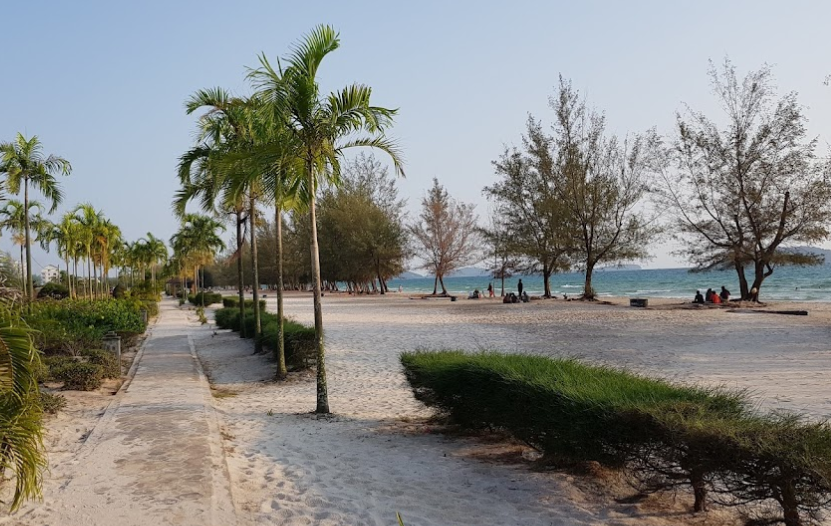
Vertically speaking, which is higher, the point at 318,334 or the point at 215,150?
the point at 215,150

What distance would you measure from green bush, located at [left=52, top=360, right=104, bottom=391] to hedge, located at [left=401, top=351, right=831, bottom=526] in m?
7.38

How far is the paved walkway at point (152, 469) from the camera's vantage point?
495 cm

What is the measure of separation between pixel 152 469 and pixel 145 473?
115 mm

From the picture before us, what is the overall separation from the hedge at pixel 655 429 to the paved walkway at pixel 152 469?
Answer: 2.88 meters

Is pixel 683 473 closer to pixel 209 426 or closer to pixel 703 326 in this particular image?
pixel 209 426

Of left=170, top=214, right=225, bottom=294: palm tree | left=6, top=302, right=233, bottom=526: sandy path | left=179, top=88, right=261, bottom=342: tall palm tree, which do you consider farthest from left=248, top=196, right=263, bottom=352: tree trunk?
left=170, top=214, right=225, bottom=294: palm tree

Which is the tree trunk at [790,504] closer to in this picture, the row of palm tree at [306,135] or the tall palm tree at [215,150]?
the row of palm tree at [306,135]

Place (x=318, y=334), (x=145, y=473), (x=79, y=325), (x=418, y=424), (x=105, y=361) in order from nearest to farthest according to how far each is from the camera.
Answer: (x=145, y=473) < (x=418, y=424) < (x=318, y=334) < (x=105, y=361) < (x=79, y=325)

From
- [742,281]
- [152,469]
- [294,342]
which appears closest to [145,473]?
[152,469]

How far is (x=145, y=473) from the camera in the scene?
5.93m

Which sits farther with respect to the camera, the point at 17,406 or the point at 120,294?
the point at 120,294

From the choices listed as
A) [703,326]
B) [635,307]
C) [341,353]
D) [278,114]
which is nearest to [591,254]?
[635,307]

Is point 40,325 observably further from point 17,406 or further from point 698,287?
point 698,287

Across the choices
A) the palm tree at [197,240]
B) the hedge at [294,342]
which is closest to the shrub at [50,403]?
the hedge at [294,342]
